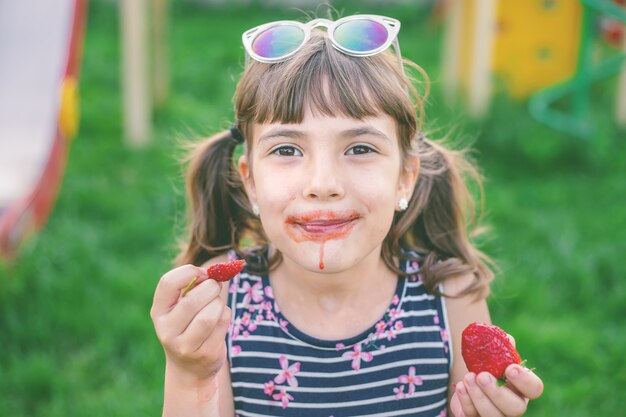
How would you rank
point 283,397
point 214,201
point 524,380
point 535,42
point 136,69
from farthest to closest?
point 535,42, point 136,69, point 214,201, point 283,397, point 524,380

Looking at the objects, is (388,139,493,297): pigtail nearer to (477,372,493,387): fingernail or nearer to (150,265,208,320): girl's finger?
(477,372,493,387): fingernail

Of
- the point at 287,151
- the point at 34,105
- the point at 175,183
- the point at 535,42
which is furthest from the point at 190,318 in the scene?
the point at 535,42

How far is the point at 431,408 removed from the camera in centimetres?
204

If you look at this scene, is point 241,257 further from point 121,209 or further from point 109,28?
point 109,28

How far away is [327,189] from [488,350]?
1.50 ft

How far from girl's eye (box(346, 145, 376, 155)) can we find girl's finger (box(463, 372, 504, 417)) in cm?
52

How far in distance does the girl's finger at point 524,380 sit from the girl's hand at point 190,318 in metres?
0.58

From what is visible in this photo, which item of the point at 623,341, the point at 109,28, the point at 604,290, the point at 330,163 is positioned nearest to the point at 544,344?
the point at 623,341

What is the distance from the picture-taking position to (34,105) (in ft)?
16.8

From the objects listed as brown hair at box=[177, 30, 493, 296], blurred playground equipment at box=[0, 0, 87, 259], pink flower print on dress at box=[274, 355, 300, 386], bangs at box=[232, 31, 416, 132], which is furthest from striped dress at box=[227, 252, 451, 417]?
blurred playground equipment at box=[0, 0, 87, 259]

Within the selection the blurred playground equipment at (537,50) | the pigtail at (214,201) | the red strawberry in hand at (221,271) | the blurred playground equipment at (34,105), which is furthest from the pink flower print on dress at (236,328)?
the blurred playground equipment at (537,50)

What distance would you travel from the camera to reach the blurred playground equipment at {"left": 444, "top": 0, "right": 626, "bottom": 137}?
5.52 m

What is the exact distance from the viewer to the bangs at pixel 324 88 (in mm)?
1831

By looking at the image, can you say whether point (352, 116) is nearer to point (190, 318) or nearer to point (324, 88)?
point (324, 88)
